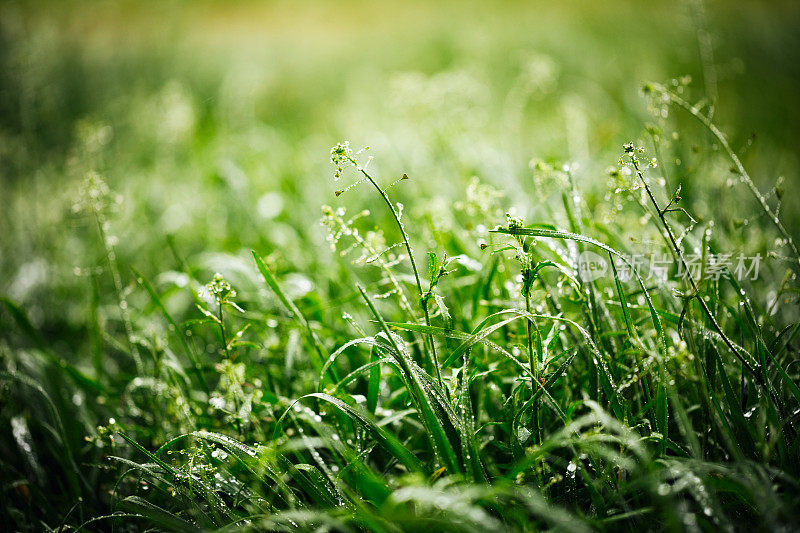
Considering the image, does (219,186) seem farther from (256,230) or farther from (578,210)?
(578,210)

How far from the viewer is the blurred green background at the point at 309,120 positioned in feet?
7.95

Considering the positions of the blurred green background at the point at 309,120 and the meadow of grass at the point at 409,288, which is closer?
the meadow of grass at the point at 409,288

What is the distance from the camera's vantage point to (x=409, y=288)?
175 centimetres

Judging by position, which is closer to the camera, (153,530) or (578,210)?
(153,530)

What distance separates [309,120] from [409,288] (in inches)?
136

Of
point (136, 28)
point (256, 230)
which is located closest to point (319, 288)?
point (256, 230)

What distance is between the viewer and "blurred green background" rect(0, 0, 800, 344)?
2.42 m

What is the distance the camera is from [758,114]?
11.6 ft

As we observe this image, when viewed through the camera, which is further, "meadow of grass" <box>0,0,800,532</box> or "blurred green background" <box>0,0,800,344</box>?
"blurred green background" <box>0,0,800,344</box>

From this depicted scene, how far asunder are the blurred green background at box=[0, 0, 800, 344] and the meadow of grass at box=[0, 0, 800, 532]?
0.03 meters

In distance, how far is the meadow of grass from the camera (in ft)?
3.48

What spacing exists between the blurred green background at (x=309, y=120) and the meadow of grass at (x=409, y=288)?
3 cm

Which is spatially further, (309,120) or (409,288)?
(309,120)

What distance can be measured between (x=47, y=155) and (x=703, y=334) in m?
4.53
